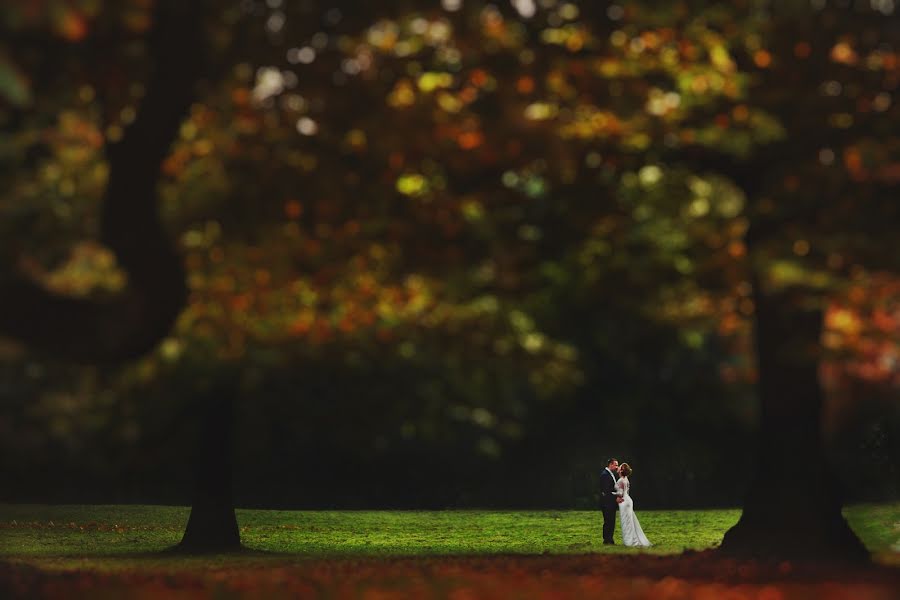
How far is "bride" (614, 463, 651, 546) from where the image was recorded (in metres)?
29.1

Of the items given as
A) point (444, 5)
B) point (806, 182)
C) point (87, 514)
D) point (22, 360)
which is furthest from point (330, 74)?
point (87, 514)

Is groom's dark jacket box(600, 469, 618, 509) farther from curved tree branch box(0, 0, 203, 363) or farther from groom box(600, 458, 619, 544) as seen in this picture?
curved tree branch box(0, 0, 203, 363)

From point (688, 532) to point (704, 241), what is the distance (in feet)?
59.7

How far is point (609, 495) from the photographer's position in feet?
96.5

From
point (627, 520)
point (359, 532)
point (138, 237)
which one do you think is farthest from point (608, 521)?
point (138, 237)

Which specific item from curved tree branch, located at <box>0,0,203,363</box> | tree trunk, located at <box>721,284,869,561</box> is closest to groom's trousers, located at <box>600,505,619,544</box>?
tree trunk, located at <box>721,284,869,561</box>

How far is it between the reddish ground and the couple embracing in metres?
8.37

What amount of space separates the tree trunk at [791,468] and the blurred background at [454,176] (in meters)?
0.71

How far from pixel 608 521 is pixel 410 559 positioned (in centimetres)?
694

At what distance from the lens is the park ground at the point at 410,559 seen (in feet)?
48.2

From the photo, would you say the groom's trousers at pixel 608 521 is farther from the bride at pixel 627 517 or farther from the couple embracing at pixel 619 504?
the bride at pixel 627 517

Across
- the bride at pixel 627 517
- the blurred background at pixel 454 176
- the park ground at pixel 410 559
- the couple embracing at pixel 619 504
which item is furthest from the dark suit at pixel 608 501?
the blurred background at pixel 454 176

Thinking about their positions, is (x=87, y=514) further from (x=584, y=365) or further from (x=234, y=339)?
(x=234, y=339)

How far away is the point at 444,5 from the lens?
41.3 feet
